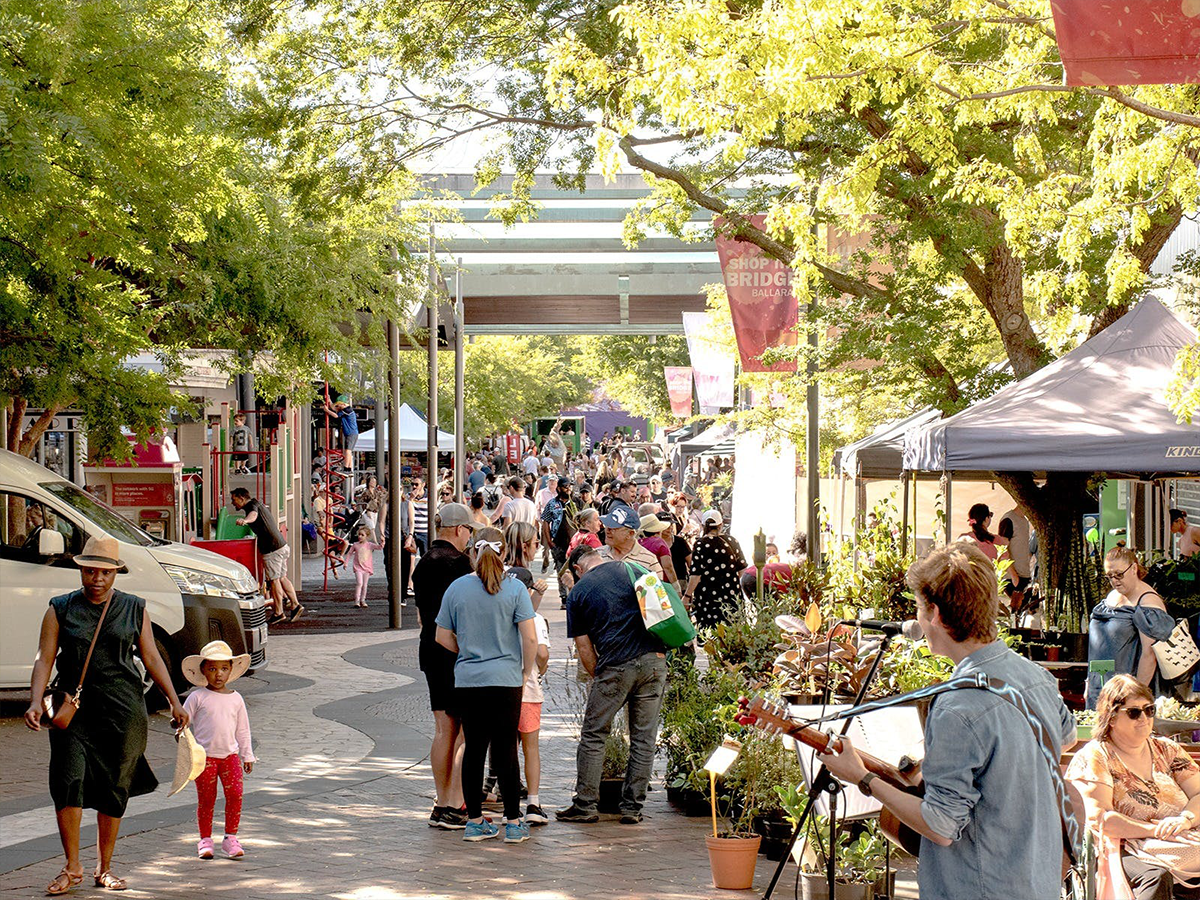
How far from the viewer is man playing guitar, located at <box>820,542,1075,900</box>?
12.2ft

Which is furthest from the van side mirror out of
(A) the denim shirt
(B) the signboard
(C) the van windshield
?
(A) the denim shirt

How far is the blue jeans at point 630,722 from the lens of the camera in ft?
29.2

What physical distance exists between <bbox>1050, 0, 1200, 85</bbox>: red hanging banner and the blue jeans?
173 inches

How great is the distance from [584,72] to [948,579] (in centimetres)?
928

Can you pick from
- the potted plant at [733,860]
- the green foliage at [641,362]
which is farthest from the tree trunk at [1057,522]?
the green foliage at [641,362]

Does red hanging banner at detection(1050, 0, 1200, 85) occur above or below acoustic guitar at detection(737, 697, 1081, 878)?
above

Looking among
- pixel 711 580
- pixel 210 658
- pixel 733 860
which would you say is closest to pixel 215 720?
pixel 210 658

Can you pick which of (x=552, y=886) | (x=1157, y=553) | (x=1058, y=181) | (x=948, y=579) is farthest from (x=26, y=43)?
(x=1157, y=553)

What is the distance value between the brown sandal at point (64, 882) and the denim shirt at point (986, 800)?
4.97m

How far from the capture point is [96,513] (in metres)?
13.0

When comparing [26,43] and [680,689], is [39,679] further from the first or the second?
[26,43]

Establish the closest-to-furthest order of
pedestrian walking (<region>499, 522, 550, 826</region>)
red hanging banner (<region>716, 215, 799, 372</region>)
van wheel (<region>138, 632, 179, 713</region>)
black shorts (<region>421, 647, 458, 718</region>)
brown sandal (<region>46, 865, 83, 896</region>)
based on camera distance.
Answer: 1. brown sandal (<region>46, 865, 83, 896</region>)
2. black shorts (<region>421, 647, 458, 718</region>)
3. pedestrian walking (<region>499, 522, 550, 826</region>)
4. van wheel (<region>138, 632, 179, 713</region>)
5. red hanging banner (<region>716, 215, 799, 372</region>)

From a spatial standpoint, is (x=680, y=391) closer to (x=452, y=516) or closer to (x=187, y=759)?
(x=452, y=516)

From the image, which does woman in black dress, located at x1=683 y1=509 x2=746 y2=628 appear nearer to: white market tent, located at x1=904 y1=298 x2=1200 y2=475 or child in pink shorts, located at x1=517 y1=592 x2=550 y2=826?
white market tent, located at x1=904 y1=298 x2=1200 y2=475
